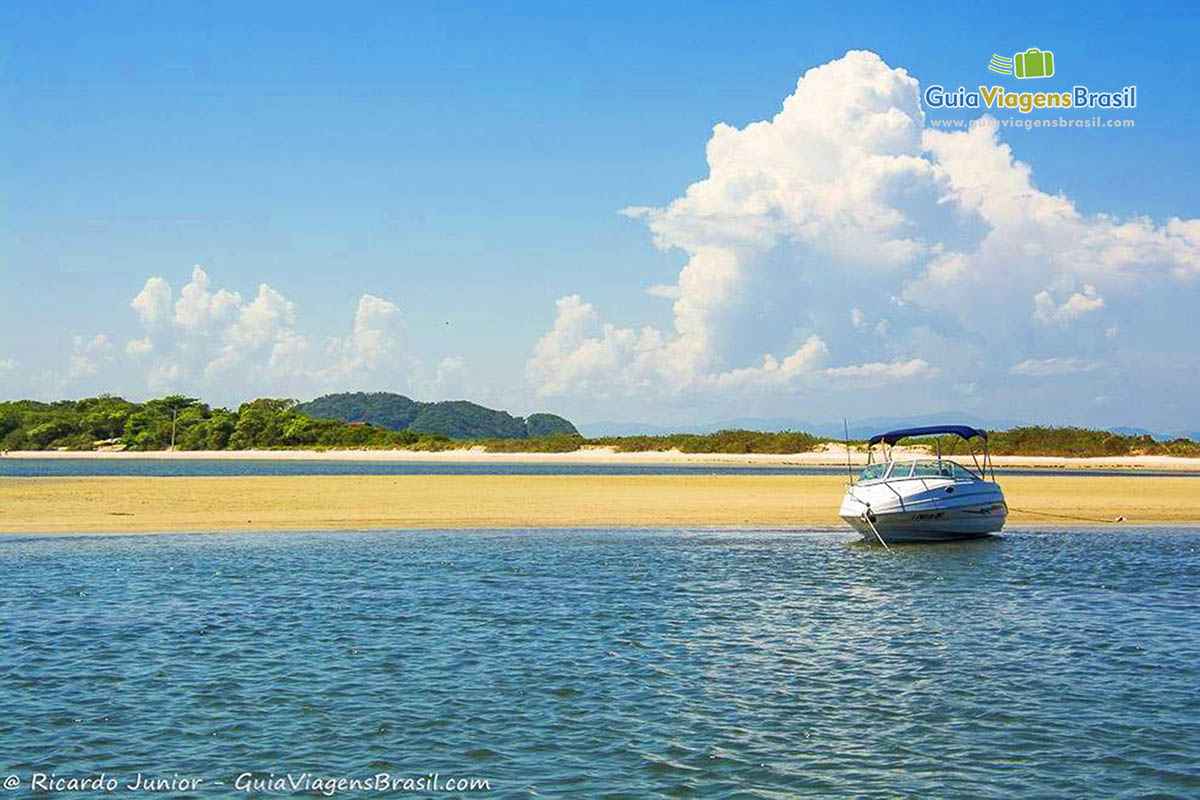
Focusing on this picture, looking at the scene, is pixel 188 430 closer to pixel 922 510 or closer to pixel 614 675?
pixel 922 510

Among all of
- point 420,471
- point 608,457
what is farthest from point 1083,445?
point 420,471

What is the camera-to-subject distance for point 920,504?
1389 inches

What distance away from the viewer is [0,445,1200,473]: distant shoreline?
101750 millimetres

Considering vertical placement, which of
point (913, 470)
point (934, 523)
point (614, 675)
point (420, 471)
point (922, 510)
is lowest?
point (614, 675)

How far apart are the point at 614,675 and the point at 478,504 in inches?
1317

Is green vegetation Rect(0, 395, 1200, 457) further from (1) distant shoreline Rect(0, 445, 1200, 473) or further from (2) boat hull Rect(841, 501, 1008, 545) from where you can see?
(2) boat hull Rect(841, 501, 1008, 545)

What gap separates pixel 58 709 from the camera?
1404 centimetres

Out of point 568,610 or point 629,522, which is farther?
point 629,522

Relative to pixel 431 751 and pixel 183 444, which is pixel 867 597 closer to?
pixel 431 751

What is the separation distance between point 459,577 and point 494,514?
18.4 meters

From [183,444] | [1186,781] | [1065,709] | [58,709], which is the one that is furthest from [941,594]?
[183,444]

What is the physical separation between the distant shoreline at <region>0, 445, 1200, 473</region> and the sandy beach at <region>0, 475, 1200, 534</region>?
34471 millimetres

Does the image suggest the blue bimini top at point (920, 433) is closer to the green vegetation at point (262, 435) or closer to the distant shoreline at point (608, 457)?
the distant shoreline at point (608, 457)

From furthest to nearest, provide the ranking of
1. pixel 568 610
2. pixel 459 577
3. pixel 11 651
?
pixel 459 577 < pixel 568 610 < pixel 11 651
